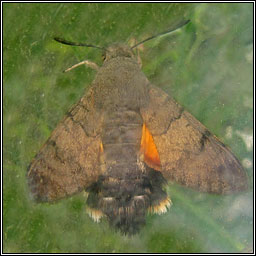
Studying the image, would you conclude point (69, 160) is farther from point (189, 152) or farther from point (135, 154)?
point (189, 152)

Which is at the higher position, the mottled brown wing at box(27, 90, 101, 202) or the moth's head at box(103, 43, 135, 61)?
the moth's head at box(103, 43, 135, 61)

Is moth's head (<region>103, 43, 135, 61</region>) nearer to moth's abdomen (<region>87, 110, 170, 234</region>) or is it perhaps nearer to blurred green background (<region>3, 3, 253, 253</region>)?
blurred green background (<region>3, 3, 253, 253</region>)

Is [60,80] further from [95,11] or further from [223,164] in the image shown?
[223,164]

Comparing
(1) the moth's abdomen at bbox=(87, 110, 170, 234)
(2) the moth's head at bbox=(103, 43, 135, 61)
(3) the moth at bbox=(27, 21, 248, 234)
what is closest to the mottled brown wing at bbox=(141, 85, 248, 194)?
(3) the moth at bbox=(27, 21, 248, 234)

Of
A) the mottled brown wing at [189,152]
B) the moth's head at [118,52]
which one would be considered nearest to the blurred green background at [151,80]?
the moth's head at [118,52]

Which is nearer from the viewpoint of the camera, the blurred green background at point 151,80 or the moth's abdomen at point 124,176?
the moth's abdomen at point 124,176

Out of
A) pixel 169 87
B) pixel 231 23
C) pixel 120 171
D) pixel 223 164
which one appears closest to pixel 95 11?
pixel 169 87

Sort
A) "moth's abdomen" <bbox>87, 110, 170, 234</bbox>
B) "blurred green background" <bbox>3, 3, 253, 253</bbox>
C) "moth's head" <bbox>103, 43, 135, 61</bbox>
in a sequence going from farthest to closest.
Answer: "blurred green background" <bbox>3, 3, 253, 253</bbox> → "moth's head" <bbox>103, 43, 135, 61</bbox> → "moth's abdomen" <bbox>87, 110, 170, 234</bbox>

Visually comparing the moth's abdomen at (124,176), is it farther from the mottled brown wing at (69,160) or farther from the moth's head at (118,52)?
the moth's head at (118,52)
